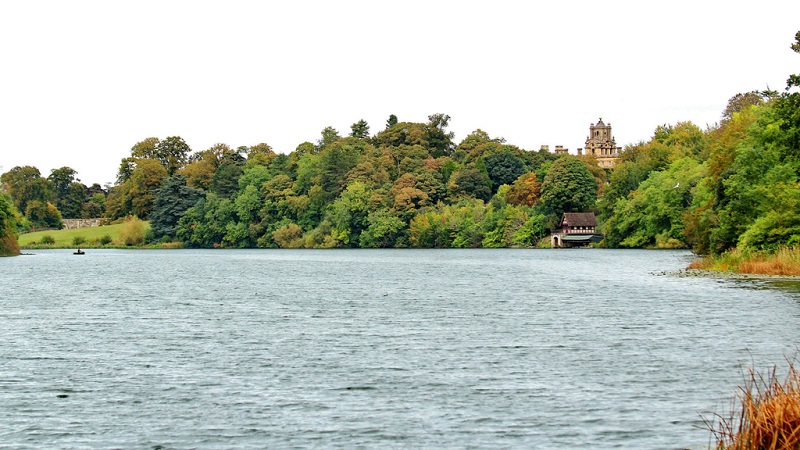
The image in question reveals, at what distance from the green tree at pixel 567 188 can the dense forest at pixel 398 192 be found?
0.62ft

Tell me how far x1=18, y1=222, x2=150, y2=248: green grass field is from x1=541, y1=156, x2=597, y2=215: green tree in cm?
7853

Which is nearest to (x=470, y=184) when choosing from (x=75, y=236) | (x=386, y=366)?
(x=75, y=236)

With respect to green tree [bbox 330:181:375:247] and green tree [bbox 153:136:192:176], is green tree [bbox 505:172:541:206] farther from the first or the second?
green tree [bbox 153:136:192:176]

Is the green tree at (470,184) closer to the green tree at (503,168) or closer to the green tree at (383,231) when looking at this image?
the green tree at (503,168)

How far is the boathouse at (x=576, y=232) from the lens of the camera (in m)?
130

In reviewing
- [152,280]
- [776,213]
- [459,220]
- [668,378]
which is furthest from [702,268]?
[459,220]

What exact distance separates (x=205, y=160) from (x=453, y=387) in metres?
169

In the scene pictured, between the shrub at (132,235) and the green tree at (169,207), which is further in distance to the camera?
the shrub at (132,235)

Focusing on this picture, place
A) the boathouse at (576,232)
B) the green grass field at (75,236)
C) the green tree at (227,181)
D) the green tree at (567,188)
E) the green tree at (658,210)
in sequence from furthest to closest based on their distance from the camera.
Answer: the green tree at (227,181), the green grass field at (75,236), the green tree at (567,188), the boathouse at (576,232), the green tree at (658,210)

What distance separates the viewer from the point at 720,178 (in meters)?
68.2

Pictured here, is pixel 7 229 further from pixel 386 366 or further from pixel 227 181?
pixel 386 366

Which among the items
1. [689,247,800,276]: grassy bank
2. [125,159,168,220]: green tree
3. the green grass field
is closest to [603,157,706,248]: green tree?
[689,247,800,276]: grassy bank

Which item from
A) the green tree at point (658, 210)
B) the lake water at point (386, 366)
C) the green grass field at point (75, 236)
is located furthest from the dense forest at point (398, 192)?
the lake water at point (386, 366)

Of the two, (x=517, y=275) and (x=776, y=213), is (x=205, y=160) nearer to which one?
(x=517, y=275)
